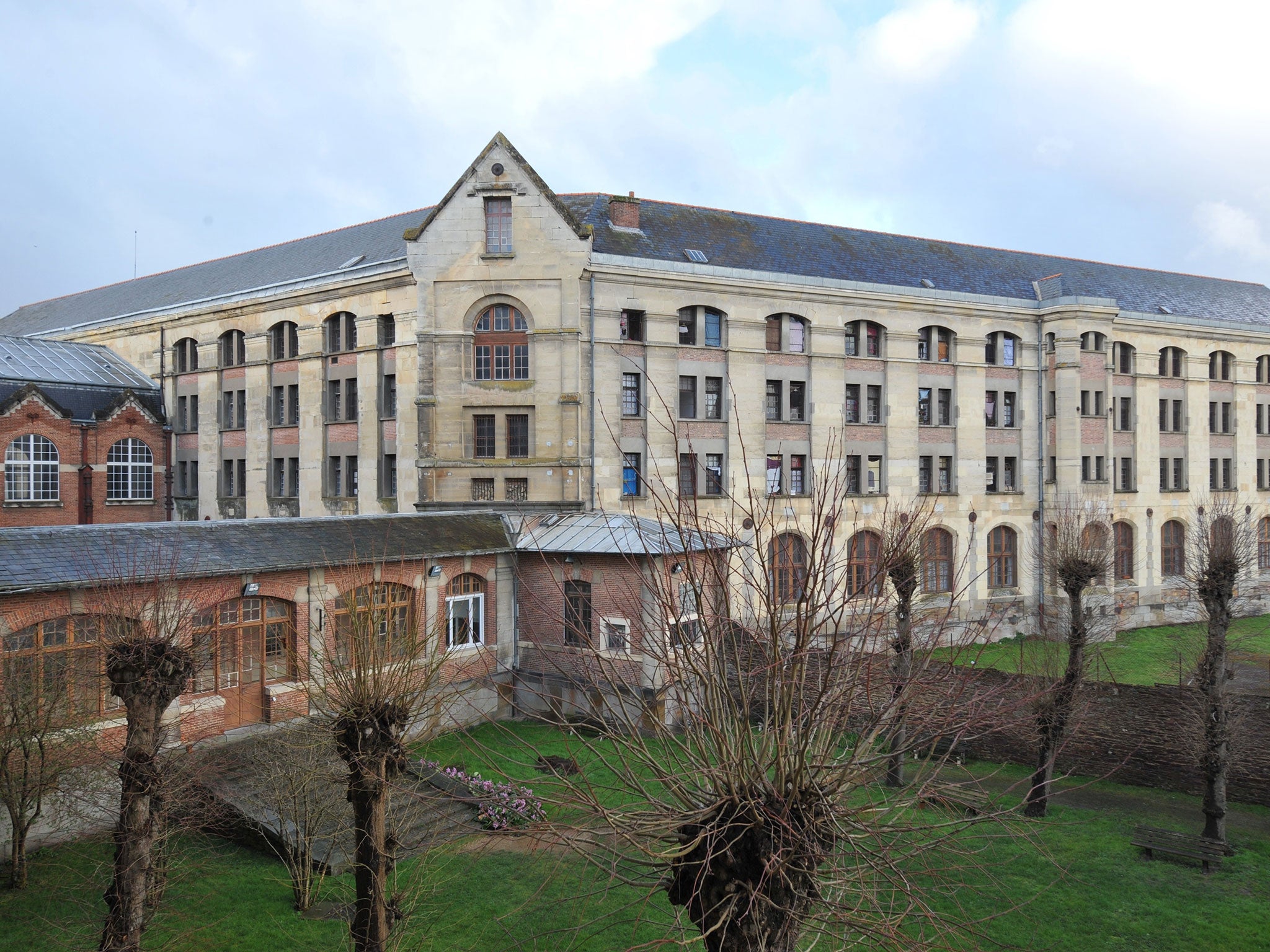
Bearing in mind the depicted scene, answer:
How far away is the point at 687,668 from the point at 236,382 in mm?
35838

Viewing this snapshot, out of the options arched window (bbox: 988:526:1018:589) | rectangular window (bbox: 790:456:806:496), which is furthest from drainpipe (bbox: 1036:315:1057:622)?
rectangular window (bbox: 790:456:806:496)

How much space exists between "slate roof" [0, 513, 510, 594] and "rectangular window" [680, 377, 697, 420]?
9.04 metres

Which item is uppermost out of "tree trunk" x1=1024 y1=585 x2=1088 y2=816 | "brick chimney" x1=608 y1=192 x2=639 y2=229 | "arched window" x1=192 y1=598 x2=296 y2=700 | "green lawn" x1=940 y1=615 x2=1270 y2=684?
"brick chimney" x1=608 y1=192 x2=639 y2=229

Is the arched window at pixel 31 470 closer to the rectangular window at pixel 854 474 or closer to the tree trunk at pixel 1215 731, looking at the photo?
the rectangular window at pixel 854 474

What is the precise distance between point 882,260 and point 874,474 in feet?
32.7

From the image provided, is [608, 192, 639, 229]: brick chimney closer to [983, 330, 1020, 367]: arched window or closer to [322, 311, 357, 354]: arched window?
[322, 311, 357, 354]: arched window

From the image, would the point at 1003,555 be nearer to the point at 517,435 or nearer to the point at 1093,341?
the point at 1093,341

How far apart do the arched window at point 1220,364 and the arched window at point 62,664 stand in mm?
46220

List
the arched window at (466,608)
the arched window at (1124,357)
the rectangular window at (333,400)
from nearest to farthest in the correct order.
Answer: the arched window at (466,608) < the rectangular window at (333,400) < the arched window at (1124,357)

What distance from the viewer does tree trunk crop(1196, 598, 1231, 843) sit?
680 inches

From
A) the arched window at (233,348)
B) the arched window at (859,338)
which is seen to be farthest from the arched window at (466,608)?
the arched window at (233,348)

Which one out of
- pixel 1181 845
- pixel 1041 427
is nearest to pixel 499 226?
pixel 1041 427

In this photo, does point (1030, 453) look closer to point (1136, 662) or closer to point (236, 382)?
point (1136, 662)

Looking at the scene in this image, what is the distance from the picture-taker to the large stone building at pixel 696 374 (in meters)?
28.7
